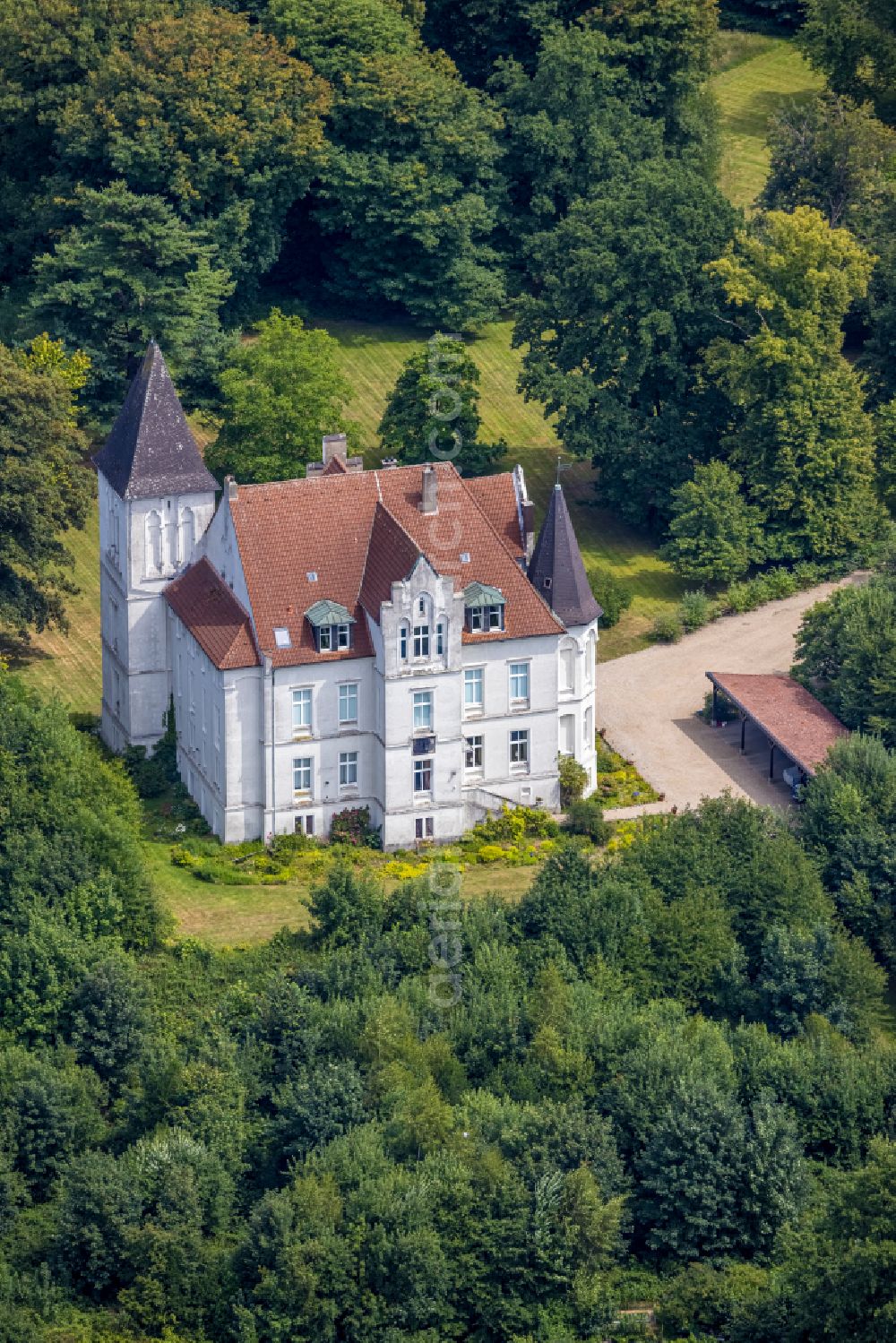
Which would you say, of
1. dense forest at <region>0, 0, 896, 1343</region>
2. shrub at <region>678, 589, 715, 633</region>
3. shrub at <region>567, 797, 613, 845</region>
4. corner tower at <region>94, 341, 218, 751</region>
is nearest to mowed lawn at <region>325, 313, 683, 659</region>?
shrub at <region>678, 589, 715, 633</region>

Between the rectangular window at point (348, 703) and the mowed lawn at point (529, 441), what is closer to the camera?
the rectangular window at point (348, 703)

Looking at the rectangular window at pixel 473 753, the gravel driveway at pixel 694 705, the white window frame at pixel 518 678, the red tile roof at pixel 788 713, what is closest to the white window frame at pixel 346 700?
the rectangular window at pixel 473 753

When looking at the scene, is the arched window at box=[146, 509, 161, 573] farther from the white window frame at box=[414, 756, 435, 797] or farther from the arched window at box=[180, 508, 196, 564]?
the white window frame at box=[414, 756, 435, 797]

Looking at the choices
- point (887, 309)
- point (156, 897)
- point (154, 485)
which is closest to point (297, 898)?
point (156, 897)

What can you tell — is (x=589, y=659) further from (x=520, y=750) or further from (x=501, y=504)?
(x=501, y=504)

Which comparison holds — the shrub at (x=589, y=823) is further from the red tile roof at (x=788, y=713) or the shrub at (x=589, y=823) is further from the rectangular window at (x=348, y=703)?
the rectangular window at (x=348, y=703)
